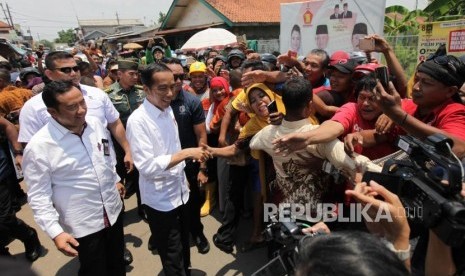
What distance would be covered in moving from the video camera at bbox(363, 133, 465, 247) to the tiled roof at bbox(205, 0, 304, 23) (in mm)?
17313

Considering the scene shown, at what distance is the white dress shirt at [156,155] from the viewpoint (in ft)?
7.22

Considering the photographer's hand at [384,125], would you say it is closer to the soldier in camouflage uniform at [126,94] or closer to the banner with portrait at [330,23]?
the soldier in camouflage uniform at [126,94]

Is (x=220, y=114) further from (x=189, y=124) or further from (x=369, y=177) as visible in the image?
(x=369, y=177)

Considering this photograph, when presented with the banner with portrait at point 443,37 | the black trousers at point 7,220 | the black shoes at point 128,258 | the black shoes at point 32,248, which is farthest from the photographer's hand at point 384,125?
the banner with portrait at point 443,37

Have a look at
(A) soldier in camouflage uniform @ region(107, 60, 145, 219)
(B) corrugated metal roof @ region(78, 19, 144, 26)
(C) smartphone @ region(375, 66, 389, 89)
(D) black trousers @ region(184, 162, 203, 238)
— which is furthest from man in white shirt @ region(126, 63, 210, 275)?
(B) corrugated metal roof @ region(78, 19, 144, 26)

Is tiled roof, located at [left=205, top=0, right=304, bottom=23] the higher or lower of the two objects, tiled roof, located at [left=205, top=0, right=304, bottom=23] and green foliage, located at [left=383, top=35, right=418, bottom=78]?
the higher

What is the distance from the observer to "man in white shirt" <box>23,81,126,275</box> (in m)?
1.98

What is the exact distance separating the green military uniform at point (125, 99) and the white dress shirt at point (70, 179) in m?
1.67

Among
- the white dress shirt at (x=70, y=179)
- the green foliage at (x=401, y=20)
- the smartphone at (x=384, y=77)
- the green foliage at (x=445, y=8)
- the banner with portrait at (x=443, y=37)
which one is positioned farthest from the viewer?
the green foliage at (x=401, y=20)

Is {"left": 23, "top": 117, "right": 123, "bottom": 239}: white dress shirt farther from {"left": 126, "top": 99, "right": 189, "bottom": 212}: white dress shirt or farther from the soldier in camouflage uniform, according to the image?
the soldier in camouflage uniform

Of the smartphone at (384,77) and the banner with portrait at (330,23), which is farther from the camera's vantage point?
the banner with portrait at (330,23)

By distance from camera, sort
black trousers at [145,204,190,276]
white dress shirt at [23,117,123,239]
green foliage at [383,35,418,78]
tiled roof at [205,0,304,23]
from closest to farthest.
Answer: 1. white dress shirt at [23,117,123,239]
2. black trousers at [145,204,190,276]
3. green foliage at [383,35,418,78]
4. tiled roof at [205,0,304,23]

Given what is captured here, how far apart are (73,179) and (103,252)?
0.64 m

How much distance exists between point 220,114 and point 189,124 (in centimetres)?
54
